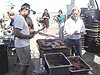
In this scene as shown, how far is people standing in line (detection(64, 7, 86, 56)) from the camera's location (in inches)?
198

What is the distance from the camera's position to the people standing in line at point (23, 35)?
4.19m

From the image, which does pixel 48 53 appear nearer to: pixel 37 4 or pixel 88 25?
pixel 88 25

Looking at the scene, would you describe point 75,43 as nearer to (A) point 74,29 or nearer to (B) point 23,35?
(A) point 74,29

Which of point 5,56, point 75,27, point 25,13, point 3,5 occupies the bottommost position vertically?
A: point 5,56

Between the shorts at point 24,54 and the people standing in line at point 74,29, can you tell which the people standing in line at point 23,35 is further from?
the people standing in line at point 74,29

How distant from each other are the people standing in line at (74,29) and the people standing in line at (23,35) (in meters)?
1.18

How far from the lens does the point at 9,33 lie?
680 centimetres

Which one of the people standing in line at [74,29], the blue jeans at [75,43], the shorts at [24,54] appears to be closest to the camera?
the shorts at [24,54]

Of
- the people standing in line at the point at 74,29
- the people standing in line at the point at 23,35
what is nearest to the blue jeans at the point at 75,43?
the people standing in line at the point at 74,29

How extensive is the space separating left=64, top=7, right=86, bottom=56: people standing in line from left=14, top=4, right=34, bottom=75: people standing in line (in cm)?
118

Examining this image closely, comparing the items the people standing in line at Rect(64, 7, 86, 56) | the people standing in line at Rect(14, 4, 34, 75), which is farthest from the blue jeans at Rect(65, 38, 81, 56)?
the people standing in line at Rect(14, 4, 34, 75)

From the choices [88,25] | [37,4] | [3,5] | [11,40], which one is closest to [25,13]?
[11,40]

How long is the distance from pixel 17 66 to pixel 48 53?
89.4 inches

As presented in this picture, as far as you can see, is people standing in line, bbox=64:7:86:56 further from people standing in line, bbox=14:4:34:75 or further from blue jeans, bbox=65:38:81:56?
people standing in line, bbox=14:4:34:75
